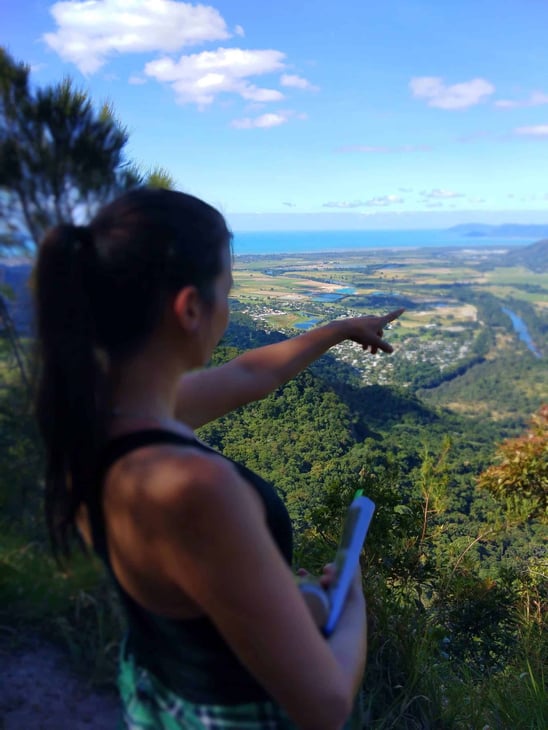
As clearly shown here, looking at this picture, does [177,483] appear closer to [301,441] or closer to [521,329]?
[301,441]

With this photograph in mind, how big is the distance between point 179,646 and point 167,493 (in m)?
0.26

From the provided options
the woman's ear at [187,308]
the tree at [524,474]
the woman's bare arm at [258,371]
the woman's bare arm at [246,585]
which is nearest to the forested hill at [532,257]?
the tree at [524,474]

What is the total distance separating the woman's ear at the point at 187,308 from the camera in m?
0.77

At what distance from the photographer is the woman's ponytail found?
759mm

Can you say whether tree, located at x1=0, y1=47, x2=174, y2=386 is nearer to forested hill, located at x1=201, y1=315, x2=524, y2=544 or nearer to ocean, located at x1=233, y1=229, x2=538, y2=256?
ocean, located at x1=233, y1=229, x2=538, y2=256

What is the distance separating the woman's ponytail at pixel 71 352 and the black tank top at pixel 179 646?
4cm

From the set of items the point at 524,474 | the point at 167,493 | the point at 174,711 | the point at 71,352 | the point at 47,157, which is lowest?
the point at 524,474

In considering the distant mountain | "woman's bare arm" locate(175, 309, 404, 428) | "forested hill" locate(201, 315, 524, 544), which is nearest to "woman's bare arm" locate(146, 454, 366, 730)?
"woman's bare arm" locate(175, 309, 404, 428)

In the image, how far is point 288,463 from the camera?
151 inches

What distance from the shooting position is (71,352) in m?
0.77

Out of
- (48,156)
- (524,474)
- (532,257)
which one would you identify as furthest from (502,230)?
(48,156)

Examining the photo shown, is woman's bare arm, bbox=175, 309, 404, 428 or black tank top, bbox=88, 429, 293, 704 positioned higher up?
woman's bare arm, bbox=175, 309, 404, 428

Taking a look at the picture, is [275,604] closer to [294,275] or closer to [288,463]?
[288,463]

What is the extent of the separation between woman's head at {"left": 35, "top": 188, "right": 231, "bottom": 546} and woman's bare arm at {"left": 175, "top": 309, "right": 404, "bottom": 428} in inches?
18.0
